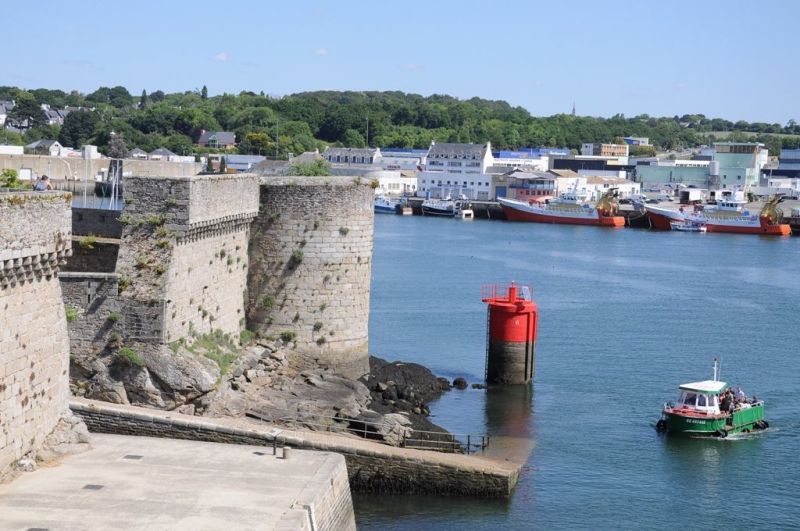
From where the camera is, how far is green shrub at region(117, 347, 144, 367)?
92.2ft

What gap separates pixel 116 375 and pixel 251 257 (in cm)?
640

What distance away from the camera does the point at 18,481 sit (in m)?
20.4

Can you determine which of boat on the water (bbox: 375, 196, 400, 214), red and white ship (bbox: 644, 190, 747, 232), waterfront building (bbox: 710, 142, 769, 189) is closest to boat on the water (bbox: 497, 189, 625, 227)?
red and white ship (bbox: 644, 190, 747, 232)

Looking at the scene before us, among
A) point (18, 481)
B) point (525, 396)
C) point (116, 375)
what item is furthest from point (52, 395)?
point (525, 396)

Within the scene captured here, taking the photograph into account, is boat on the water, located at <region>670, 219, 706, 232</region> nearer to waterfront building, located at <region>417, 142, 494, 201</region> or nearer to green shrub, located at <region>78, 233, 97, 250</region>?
waterfront building, located at <region>417, 142, 494, 201</region>

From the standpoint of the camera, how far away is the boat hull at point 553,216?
437 ft

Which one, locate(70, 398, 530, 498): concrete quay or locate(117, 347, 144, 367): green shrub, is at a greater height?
locate(117, 347, 144, 367): green shrub

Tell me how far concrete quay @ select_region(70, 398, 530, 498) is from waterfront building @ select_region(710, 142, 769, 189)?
151528mm

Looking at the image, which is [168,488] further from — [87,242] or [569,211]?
[569,211]

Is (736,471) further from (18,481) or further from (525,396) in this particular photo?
(18,481)

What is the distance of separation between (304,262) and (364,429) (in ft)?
17.1

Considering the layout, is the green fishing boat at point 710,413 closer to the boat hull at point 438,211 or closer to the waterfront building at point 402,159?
the boat hull at point 438,211

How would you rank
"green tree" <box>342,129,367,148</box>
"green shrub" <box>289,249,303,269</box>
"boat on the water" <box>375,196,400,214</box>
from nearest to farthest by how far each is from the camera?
"green shrub" <box>289,249,303,269</box> < "boat on the water" <box>375,196,400,214</box> < "green tree" <box>342,129,367,148</box>

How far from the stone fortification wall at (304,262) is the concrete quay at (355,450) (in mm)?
5077
